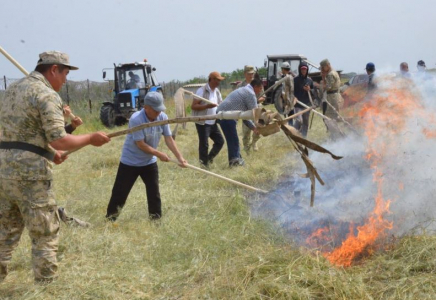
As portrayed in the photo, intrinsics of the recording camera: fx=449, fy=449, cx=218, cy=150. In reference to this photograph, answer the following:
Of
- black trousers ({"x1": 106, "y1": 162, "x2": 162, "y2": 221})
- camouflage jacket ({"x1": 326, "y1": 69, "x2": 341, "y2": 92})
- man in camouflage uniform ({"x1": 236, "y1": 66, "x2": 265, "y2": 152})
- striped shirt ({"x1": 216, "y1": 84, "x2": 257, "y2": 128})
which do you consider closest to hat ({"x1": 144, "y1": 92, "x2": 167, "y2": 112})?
black trousers ({"x1": 106, "y1": 162, "x2": 162, "y2": 221})

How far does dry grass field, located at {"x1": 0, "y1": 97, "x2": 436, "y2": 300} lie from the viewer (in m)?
3.42

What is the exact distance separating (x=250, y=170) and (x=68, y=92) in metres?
17.7

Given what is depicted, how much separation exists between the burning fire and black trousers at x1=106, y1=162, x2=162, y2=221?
200 centimetres

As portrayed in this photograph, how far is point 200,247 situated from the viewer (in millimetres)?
4441

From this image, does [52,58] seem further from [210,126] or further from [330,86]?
[330,86]

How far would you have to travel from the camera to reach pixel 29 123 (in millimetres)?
3402

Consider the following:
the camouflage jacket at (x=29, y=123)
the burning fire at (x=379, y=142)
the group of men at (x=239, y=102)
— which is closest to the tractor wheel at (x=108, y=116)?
the group of men at (x=239, y=102)

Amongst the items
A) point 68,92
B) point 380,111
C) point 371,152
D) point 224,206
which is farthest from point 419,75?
point 68,92

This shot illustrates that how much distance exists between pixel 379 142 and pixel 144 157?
290cm

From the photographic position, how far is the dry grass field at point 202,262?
342 cm

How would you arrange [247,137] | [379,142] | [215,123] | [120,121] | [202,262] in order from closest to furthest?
1. [202,262]
2. [379,142]
3. [215,123]
4. [247,137]
5. [120,121]

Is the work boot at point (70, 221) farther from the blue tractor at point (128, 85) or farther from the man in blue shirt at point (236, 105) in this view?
the blue tractor at point (128, 85)

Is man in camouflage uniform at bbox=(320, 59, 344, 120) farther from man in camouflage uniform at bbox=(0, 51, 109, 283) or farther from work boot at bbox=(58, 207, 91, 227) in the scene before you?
man in camouflage uniform at bbox=(0, 51, 109, 283)

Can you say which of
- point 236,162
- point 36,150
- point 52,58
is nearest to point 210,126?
point 236,162
